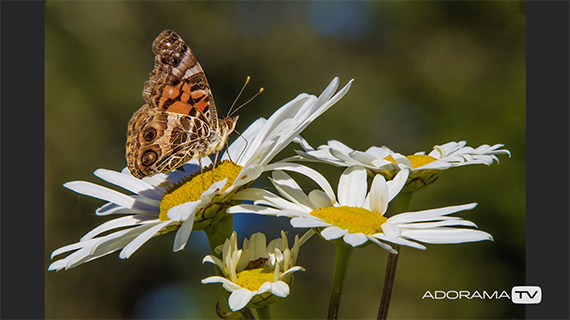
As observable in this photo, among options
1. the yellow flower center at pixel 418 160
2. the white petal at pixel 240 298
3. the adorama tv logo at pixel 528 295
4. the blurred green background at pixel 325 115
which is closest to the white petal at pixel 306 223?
the white petal at pixel 240 298

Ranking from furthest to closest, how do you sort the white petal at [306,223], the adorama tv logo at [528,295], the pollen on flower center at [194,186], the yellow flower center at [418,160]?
the adorama tv logo at [528,295]
the yellow flower center at [418,160]
the pollen on flower center at [194,186]
the white petal at [306,223]

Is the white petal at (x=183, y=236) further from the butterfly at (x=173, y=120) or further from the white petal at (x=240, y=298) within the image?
the butterfly at (x=173, y=120)

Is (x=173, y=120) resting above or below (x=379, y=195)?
above

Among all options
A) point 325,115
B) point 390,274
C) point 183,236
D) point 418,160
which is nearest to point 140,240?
point 183,236

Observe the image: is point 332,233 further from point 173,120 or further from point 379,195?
point 173,120

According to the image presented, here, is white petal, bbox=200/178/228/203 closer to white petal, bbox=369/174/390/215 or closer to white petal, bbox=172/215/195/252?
white petal, bbox=172/215/195/252

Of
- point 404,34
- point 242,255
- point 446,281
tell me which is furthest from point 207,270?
point 242,255

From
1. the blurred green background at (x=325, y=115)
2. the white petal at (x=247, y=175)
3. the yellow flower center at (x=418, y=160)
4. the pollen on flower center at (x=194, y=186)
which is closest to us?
the white petal at (x=247, y=175)

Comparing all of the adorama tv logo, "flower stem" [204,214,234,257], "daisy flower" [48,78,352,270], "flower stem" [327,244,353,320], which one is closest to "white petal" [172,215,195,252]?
"daisy flower" [48,78,352,270]
